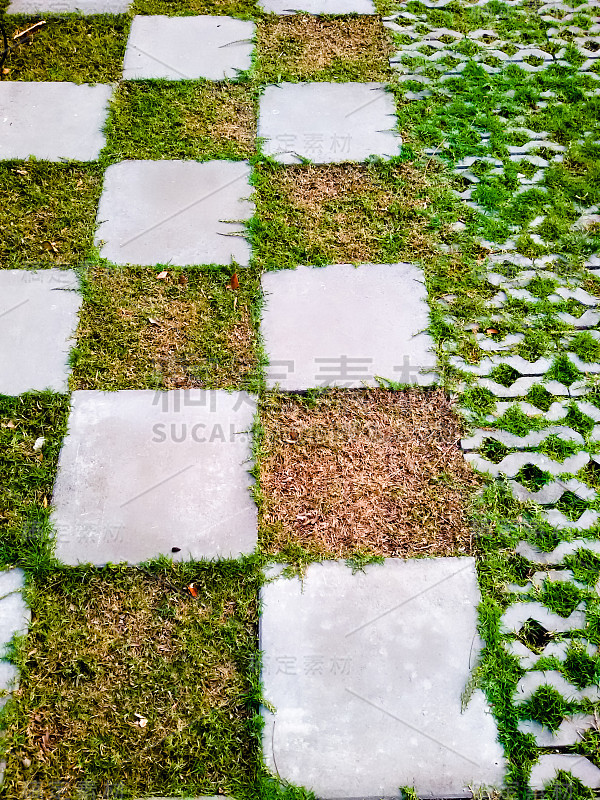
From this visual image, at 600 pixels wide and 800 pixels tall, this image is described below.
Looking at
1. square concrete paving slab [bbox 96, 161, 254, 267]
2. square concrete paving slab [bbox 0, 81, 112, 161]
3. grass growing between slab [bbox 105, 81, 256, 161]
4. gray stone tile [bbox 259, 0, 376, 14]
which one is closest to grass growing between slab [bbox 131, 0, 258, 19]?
gray stone tile [bbox 259, 0, 376, 14]

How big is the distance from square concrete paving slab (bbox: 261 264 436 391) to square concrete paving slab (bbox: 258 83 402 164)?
3.07 ft

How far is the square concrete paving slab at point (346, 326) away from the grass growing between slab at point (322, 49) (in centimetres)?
169

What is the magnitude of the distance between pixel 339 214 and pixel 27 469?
2.10m

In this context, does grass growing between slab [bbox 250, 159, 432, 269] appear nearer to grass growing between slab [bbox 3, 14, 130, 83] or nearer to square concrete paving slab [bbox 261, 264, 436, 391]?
square concrete paving slab [bbox 261, 264, 436, 391]

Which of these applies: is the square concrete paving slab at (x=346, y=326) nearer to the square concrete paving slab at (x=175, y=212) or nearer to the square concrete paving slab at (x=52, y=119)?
the square concrete paving slab at (x=175, y=212)

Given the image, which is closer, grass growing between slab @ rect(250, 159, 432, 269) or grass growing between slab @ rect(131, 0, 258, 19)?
grass growing between slab @ rect(250, 159, 432, 269)

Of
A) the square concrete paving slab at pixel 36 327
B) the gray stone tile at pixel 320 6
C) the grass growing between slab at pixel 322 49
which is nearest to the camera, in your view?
the square concrete paving slab at pixel 36 327

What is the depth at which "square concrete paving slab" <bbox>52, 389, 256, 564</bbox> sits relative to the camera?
2.88 metres

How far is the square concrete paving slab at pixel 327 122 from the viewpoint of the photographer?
433 centimetres

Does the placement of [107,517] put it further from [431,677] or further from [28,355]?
[431,677]

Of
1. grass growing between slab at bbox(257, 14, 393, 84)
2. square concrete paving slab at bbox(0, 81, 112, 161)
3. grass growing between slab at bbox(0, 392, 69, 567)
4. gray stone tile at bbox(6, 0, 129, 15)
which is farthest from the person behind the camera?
gray stone tile at bbox(6, 0, 129, 15)

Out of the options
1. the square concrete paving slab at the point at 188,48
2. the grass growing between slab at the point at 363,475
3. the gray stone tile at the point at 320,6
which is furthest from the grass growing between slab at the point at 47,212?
the gray stone tile at the point at 320,6

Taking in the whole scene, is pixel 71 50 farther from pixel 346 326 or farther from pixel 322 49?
pixel 346 326

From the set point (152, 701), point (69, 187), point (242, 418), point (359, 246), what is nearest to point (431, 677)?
point (152, 701)
